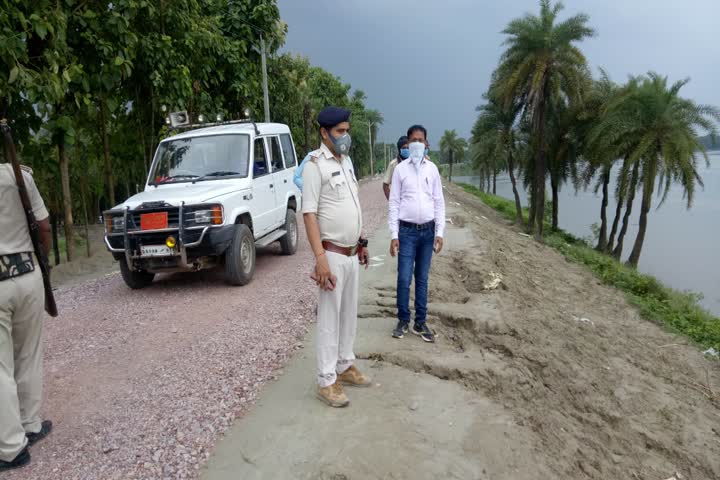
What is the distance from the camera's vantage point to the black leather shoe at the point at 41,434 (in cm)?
343

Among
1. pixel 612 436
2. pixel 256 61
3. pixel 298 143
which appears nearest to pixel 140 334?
pixel 612 436

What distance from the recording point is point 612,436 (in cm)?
403

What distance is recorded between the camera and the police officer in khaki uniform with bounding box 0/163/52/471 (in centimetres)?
311

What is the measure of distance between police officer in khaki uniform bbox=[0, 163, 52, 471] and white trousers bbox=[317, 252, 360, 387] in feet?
6.09

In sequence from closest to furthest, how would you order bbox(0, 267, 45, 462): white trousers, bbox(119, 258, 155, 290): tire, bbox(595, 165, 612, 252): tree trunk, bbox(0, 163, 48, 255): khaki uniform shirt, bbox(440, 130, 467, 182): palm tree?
1. bbox(0, 267, 45, 462): white trousers
2. bbox(0, 163, 48, 255): khaki uniform shirt
3. bbox(119, 258, 155, 290): tire
4. bbox(595, 165, 612, 252): tree trunk
5. bbox(440, 130, 467, 182): palm tree

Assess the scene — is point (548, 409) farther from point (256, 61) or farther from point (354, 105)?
point (354, 105)

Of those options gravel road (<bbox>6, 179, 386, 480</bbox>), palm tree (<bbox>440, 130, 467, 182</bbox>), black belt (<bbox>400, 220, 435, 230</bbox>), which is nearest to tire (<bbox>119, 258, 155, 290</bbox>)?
gravel road (<bbox>6, 179, 386, 480</bbox>)

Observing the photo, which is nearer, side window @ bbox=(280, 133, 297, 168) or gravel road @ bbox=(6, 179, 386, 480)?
gravel road @ bbox=(6, 179, 386, 480)

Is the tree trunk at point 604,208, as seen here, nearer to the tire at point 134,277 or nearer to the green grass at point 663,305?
the green grass at point 663,305

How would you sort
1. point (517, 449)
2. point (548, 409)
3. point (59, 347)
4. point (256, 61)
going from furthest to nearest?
point (256, 61), point (59, 347), point (548, 409), point (517, 449)

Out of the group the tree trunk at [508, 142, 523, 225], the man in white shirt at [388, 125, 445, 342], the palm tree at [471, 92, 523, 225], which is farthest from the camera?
the tree trunk at [508, 142, 523, 225]

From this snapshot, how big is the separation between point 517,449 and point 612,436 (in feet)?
3.73

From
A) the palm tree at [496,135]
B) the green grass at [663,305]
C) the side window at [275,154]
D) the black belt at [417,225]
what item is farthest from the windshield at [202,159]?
the palm tree at [496,135]

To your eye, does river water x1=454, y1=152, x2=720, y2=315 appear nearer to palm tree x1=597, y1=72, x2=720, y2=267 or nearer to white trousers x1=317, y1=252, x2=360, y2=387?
palm tree x1=597, y1=72, x2=720, y2=267
